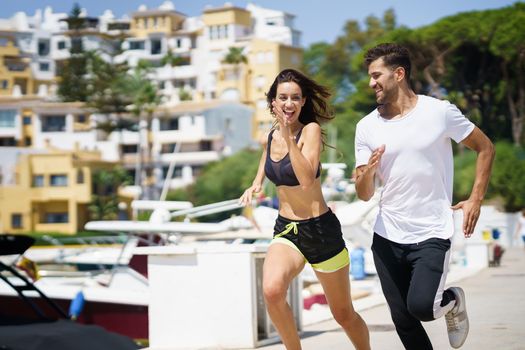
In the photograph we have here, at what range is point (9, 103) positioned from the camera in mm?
104688

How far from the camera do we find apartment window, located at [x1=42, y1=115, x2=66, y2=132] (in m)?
106

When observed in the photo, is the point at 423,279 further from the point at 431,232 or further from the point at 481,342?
the point at 481,342

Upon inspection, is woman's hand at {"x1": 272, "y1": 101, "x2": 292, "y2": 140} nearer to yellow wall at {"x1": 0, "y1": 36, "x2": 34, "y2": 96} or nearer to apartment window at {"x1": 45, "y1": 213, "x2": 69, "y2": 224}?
apartment window at {"x1": 45, "y1": 213, "x2": 69, "y2": 224}

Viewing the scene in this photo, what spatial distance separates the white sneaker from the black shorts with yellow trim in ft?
2.27

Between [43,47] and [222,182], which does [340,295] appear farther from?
[43,47]

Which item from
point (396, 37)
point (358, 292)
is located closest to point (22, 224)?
point (396, 37)

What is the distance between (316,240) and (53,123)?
10219cm

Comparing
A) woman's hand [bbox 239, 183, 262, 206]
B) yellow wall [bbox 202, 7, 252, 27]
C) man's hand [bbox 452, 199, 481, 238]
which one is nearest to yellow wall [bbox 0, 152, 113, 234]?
yellow wall [bbox 202, 7, 252, 27]

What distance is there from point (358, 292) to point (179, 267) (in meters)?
6.92

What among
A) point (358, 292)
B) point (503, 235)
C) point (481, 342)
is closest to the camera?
point (481, 342)

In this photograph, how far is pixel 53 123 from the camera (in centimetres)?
10631

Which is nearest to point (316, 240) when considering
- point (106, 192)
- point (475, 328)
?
point (475, 328)

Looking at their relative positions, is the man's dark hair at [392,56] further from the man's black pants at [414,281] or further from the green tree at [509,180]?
the green tree at [509,180]

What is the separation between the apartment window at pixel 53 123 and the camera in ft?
346
